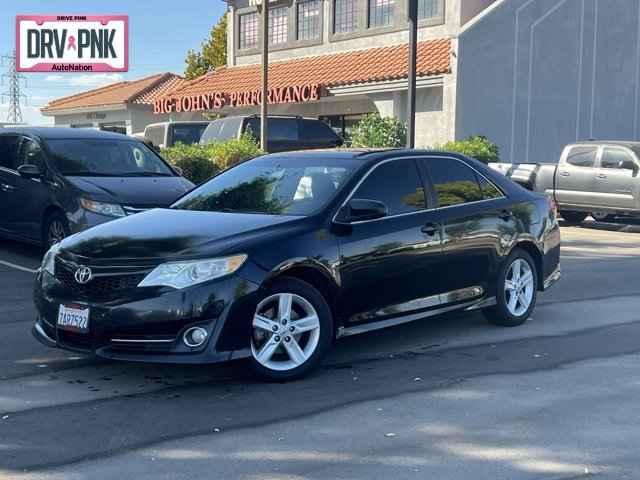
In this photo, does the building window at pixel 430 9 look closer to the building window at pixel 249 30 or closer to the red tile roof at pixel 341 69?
the red tile roof at pixel 341 69

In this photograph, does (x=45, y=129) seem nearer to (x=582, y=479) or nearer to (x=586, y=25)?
(x=582, y=479)

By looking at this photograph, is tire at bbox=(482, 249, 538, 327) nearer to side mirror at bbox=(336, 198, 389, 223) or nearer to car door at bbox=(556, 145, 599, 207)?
side mirror at bbox=(336, 198, 389, 223)

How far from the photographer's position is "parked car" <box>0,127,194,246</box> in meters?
10.9

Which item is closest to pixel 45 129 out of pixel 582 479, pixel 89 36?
pixel 582 479

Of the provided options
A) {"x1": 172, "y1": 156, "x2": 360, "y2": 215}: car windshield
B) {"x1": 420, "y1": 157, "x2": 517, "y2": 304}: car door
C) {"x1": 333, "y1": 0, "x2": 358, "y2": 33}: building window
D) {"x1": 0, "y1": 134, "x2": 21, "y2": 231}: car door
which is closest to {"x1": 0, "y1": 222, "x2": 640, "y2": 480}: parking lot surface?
{"x1": 420, "y1": 157, "x2": 517, "y2": 304}: car door

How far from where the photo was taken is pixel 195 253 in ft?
20.0

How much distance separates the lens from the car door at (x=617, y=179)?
59.6 ft

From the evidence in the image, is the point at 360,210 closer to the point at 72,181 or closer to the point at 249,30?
the point at 72,181

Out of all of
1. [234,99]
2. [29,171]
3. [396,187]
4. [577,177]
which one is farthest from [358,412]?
[234,99]

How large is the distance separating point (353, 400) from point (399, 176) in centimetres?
223

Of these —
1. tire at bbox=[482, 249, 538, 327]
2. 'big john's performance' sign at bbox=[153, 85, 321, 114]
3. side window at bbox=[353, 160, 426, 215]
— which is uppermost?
'big john's performance' sign at bbox=[153, 85, 321, 114]

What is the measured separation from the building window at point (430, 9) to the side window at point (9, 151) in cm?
1428

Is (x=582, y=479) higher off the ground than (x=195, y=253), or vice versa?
(x=195, y=253)

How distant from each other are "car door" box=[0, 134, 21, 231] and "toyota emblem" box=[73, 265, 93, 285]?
6330 millimetres
